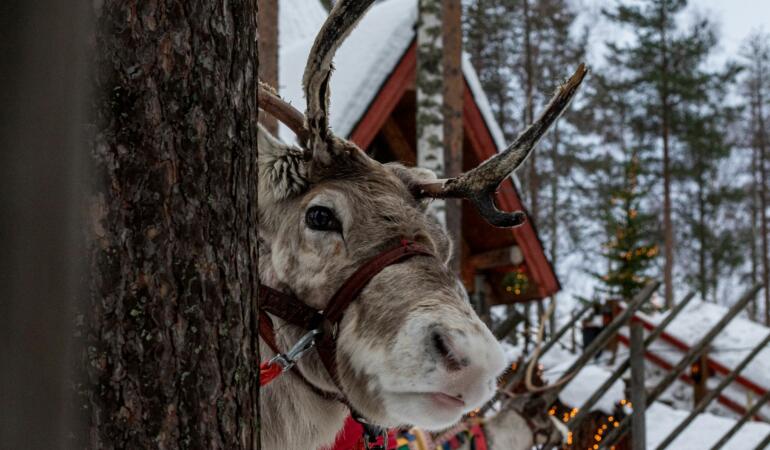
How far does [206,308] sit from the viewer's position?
4.63ft

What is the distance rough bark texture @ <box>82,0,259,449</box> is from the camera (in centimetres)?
130

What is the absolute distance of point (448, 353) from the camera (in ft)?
5.72

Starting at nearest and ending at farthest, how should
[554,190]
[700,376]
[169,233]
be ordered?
[169,233] < [700,376] < [554,190]

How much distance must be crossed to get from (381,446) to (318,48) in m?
1.32

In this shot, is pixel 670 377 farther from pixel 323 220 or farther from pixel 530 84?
pixel 530 84

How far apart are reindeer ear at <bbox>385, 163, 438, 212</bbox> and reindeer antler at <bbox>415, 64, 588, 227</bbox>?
0.03m

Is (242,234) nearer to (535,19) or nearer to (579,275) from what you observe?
(535,19)

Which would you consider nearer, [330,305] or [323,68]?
[323,68]

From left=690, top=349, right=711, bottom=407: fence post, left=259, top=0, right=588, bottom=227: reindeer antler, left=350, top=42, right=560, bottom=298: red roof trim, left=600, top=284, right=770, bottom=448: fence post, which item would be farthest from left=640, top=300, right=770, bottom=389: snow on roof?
left=259, top=0, right=588, bottom=227: reindeer antler

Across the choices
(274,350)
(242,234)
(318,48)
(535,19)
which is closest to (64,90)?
(242,234)

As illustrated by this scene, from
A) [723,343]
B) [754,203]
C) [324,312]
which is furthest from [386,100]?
[754,203]

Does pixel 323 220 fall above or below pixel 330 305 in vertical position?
above

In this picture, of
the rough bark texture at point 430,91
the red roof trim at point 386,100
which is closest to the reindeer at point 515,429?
the rough bark texture at point 430,91

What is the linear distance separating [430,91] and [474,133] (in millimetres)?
1934
